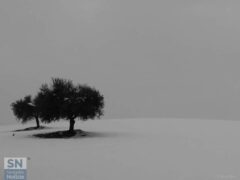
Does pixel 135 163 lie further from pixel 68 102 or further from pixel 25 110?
pixel 25 110

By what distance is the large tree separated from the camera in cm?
6994

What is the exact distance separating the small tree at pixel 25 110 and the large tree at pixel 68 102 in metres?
21.0

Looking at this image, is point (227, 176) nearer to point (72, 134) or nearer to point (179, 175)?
point (179, 175)

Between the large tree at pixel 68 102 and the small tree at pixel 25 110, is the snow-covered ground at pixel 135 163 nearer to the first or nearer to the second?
the large tree at pixel 68 102

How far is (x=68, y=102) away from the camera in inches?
2753

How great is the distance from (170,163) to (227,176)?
301 inches

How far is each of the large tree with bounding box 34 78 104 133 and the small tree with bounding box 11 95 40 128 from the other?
2098cm

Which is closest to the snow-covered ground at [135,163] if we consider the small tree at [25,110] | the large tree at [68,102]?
the large tree at [68,102]

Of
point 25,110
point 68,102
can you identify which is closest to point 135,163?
point 68,102

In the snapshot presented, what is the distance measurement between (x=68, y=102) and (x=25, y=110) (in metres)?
28.5

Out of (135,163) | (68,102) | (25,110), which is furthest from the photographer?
(25,110)

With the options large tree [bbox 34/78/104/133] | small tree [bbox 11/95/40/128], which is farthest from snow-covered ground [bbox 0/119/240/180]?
small tree [bbox 11/95/40/128]

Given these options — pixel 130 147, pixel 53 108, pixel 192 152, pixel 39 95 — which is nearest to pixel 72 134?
pixel 53 108

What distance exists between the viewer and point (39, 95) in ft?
242
